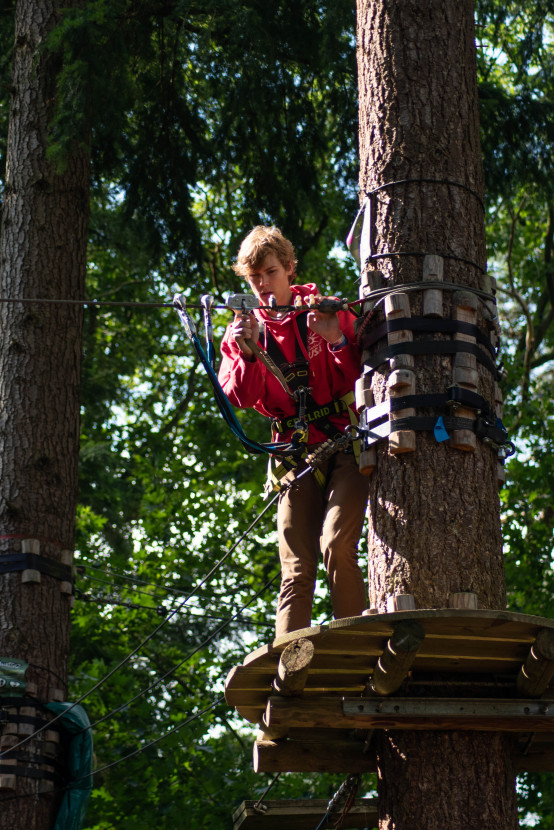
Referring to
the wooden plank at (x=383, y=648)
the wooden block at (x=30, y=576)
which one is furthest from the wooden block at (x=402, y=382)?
the wooden block at (x=30, y=576)

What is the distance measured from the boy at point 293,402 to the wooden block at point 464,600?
63 centimetres

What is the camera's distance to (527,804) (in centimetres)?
1148

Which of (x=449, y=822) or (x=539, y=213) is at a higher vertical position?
(x=539, y=213)

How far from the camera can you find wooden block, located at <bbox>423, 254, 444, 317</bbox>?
3.85 meters

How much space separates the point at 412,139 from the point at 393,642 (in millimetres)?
1856

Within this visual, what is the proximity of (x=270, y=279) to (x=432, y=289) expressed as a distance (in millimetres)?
824

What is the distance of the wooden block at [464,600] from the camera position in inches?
139

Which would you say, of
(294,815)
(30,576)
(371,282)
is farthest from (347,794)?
(30,576)

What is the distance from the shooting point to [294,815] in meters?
5.14

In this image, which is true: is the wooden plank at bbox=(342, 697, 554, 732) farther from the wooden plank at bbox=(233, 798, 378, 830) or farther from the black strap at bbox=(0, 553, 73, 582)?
the black strap at bbox=(0, 553, 73, 582)

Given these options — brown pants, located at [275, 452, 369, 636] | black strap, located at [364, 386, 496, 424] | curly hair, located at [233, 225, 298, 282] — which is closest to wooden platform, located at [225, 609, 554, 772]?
brown pants, located at [275, 452, 369, 636]

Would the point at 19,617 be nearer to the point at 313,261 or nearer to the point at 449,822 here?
the point at 449,822

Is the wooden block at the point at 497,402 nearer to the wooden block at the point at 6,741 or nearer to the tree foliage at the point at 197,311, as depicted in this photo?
the tree foliage at the point at 197,311

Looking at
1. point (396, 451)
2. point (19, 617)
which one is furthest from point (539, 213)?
point (396, 451)
